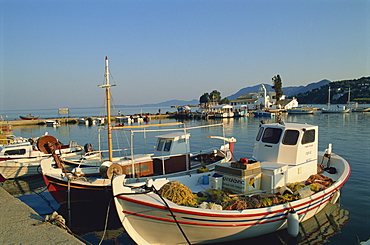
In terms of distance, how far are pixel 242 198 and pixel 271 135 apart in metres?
3.75

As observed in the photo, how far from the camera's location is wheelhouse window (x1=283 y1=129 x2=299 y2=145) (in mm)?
10461

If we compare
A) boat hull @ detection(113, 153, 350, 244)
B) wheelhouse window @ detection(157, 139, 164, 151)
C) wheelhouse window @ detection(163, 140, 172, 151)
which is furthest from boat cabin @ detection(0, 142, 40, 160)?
boat hull @ detection(113, 153, 350, 244)

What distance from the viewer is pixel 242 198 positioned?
324 inches

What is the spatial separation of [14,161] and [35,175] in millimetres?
1743

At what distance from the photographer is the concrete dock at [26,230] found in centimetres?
619

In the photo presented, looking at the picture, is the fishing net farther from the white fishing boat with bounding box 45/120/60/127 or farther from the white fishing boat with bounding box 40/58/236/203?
the white fishing boat with bounding box 45/120/60/127

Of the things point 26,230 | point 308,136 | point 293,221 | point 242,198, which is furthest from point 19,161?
point 308,136

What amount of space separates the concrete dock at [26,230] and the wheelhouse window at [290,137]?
8.11 metres

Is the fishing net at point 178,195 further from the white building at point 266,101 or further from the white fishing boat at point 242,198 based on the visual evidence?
the white building at point 266,101

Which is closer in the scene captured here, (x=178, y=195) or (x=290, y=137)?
(x=178, y=195)

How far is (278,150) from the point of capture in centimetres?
1050

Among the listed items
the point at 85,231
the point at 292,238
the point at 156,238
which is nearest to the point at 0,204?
the point at 85,231

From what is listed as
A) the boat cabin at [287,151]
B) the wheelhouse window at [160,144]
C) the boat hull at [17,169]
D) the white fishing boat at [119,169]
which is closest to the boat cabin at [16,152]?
the boat hull at [17,169]

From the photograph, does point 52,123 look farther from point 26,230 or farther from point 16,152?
point 26,230
